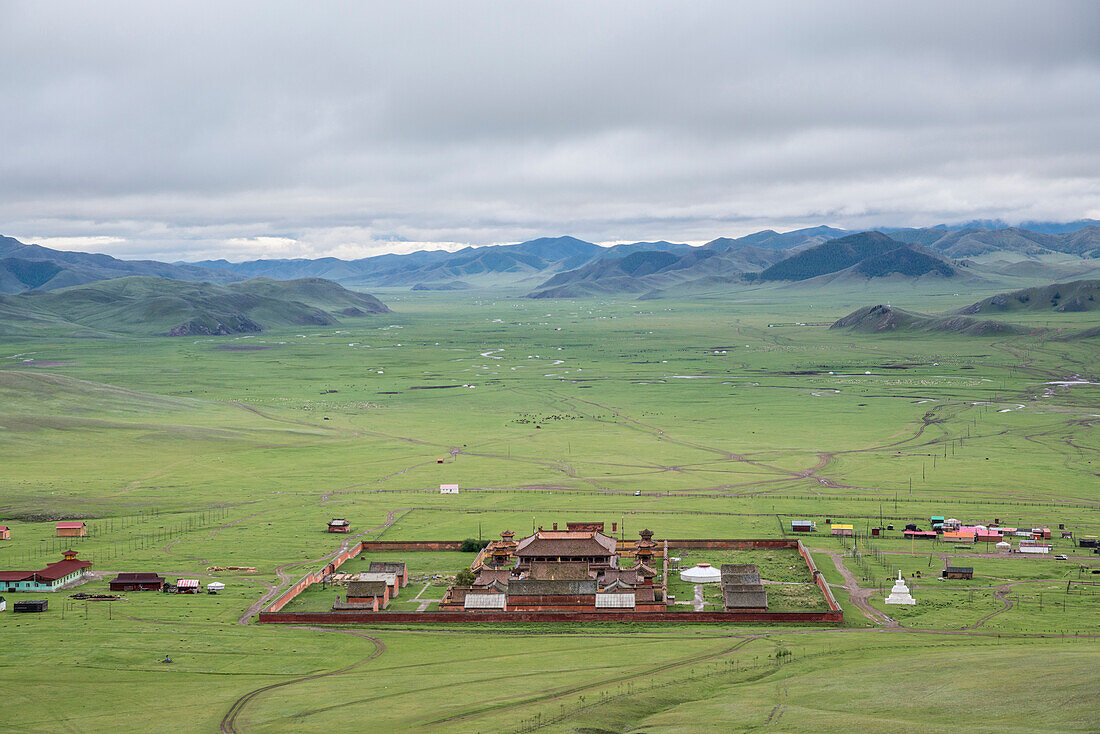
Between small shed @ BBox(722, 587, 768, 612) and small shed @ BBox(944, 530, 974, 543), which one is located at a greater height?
small shed @ BBox(722, 587, 768, 612)

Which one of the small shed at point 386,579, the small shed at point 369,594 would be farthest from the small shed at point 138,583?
the small shed at point 369,594

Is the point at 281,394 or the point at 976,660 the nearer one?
the point at 976,660

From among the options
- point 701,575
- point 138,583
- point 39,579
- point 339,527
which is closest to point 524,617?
point 701,575

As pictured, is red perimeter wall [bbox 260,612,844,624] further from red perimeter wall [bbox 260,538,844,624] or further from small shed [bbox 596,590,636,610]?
small shed [bbox 596,590,636,610]

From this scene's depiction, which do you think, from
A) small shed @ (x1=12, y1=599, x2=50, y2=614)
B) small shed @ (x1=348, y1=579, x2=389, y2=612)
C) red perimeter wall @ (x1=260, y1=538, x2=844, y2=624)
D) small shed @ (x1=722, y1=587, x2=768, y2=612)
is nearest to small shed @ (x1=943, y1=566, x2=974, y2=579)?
red perimeter wall @ (x1=260, y1=538, x2=844, y2=624)

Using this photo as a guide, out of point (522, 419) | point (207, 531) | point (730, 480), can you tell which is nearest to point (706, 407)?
point (522, 419)

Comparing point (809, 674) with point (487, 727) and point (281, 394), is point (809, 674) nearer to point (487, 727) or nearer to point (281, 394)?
point (487, 727)

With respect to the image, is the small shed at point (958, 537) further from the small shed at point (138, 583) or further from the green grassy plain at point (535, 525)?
the small shed at point (138, 583)
